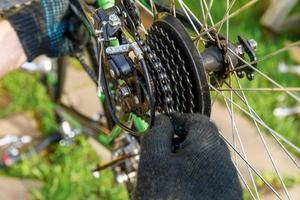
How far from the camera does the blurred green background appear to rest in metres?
2.01

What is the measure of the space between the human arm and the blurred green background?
22.6 inches

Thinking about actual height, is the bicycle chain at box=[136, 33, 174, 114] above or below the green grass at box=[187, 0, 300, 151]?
above

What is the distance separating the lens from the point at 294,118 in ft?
8.20

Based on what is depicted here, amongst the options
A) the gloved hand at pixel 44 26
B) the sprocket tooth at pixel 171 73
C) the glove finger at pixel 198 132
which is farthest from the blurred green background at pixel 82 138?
the glove finger at pixel 198 132

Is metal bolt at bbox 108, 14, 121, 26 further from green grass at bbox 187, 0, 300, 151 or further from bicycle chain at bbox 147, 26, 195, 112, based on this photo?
green grass at bbox 187, 0, 300, 151

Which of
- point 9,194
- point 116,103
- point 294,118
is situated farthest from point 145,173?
point 294,118

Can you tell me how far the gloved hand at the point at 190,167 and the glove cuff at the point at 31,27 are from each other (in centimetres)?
68

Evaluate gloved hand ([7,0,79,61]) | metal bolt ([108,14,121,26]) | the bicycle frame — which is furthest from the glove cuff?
metal bolt ([108,14,121,26])

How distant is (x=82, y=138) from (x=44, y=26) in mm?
865

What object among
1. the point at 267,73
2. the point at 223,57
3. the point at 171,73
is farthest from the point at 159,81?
the point at 267,73

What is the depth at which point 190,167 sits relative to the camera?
2.61 ft

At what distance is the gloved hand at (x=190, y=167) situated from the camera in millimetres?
778

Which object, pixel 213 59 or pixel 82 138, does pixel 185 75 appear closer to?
pixel 213 59

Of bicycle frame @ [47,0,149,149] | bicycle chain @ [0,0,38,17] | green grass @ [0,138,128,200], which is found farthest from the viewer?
green grass @ [0,138,128,200]
